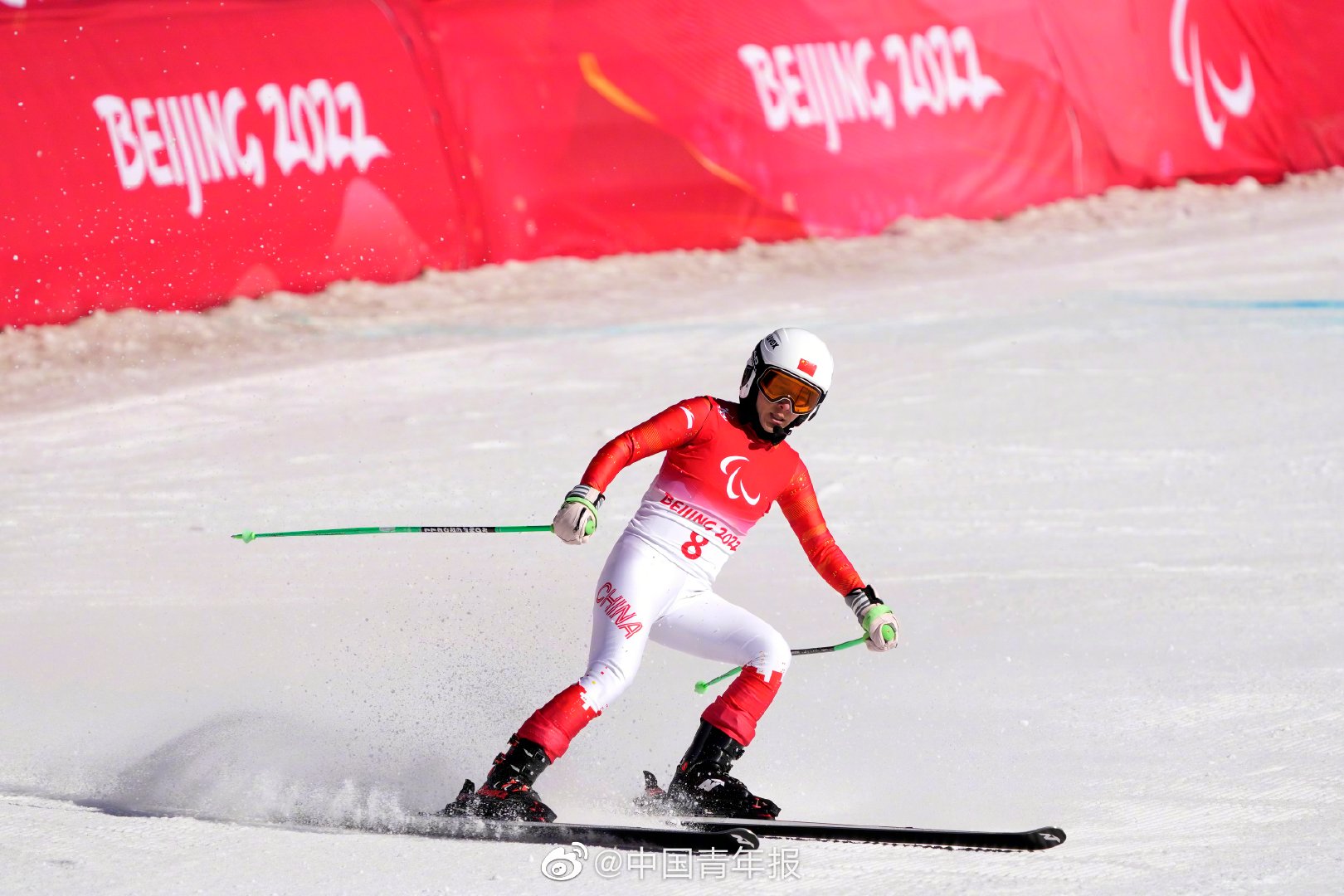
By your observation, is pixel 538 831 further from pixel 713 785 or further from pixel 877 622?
pixel 877 622

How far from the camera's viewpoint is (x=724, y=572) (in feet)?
25.8

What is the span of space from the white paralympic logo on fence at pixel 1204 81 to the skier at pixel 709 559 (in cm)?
1081

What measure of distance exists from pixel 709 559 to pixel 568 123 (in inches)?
315

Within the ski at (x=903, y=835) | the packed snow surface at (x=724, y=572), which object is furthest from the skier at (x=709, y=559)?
the packed snow surface at (x=724, y=572)

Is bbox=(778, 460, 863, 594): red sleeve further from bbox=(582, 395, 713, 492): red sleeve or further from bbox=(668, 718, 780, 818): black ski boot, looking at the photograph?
bbox=(668, 718, 780, 818): black ski boot

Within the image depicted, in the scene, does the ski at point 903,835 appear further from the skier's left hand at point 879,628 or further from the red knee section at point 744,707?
the skier's left hand at point 879,628

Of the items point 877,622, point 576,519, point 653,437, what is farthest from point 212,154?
point 877,622

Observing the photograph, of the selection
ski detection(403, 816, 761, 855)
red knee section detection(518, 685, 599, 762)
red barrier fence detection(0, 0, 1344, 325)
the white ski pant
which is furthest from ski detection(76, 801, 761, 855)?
red barrier fence detection(0, 0, 1344, 325)

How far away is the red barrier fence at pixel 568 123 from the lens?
10836mm

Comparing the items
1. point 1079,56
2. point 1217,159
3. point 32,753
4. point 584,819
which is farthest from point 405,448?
point 1217,159

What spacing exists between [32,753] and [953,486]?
4.98m

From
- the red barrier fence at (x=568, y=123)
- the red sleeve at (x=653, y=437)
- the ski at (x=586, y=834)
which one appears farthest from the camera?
the red barrier fence at (x=568, y=123)

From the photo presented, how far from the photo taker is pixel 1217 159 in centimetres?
1514

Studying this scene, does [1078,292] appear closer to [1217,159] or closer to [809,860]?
[1217,159]
